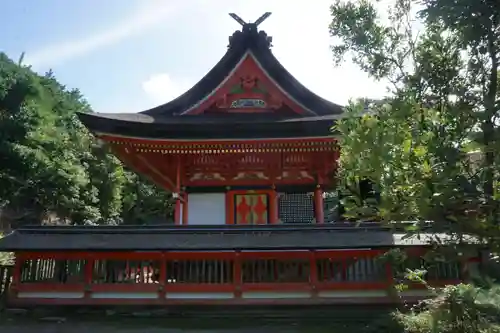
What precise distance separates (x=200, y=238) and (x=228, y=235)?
2.18 ft

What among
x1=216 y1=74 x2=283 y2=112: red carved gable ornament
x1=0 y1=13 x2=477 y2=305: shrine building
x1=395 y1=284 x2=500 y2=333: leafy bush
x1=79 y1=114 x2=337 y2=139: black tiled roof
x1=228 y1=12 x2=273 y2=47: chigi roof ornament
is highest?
x1=228 y1=12 x2=273 y2=47: chigi roof ornament

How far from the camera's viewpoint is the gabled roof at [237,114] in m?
10.9

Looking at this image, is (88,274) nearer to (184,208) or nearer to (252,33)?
(184,208)

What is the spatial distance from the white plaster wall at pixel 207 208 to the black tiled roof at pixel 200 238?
2110mm

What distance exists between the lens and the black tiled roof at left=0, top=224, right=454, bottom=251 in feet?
30.8

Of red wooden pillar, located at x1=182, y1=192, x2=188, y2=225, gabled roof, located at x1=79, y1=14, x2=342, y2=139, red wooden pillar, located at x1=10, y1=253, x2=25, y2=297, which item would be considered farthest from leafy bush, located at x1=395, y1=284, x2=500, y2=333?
red wooden pillar, located at x1=10, y1=253, x2=25, y2=297

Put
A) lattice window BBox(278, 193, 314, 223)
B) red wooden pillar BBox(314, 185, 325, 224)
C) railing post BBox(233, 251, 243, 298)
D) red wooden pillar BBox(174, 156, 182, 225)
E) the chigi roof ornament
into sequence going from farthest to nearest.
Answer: the chigi roof ornament < lattice window BBox(278, 193, 314, 223) < red wooden pillar BBox(314, 185, 325, 224) < red wooden pillar BBox(174, 156, 182, 225) < railing post BBox(233, 251, 243, 298)

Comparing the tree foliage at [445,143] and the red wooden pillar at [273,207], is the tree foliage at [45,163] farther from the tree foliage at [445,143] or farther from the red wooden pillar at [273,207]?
the tree foliage at [445,143]

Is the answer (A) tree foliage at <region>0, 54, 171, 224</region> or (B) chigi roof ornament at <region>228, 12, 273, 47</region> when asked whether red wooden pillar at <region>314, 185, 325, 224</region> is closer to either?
(B) chigi roof ornament at <region>228, 12, 273, 47</region>

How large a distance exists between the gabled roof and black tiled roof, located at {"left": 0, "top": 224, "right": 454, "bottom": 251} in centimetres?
250

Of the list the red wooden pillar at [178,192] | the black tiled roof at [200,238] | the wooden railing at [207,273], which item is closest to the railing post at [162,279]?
the wooden railing at [207,273]

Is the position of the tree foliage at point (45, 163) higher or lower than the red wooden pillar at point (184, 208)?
higher

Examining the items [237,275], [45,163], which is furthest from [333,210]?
[45,163]

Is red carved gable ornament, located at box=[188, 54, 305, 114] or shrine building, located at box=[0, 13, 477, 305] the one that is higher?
red carved gable ornament, located at box=[188, 54, 305, 114]
